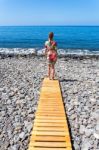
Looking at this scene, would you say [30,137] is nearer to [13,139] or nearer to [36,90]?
[13,139]

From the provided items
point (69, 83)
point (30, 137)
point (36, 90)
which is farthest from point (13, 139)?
point (69, 83)

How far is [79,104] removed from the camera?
12.1 metres

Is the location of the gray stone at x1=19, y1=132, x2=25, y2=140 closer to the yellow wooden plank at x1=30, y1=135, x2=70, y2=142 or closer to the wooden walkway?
the wooden walkway

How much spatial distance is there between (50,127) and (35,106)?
9.25 ft

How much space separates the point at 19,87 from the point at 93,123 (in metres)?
5.94

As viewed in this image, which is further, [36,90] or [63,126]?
[36,90]

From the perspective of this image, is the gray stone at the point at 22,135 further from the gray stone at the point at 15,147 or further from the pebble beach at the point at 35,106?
the gray stone at the point at 15,147

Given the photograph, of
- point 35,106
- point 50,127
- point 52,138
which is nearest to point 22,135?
point 50,127

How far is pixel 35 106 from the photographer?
11.8 meters

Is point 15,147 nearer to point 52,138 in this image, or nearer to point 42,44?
point 52,138

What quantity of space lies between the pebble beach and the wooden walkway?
0.29 meters

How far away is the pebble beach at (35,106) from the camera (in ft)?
28.5

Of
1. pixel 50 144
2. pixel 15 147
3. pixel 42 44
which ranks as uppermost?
pixel 50 144

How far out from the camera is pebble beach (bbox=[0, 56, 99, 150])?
342 inches
